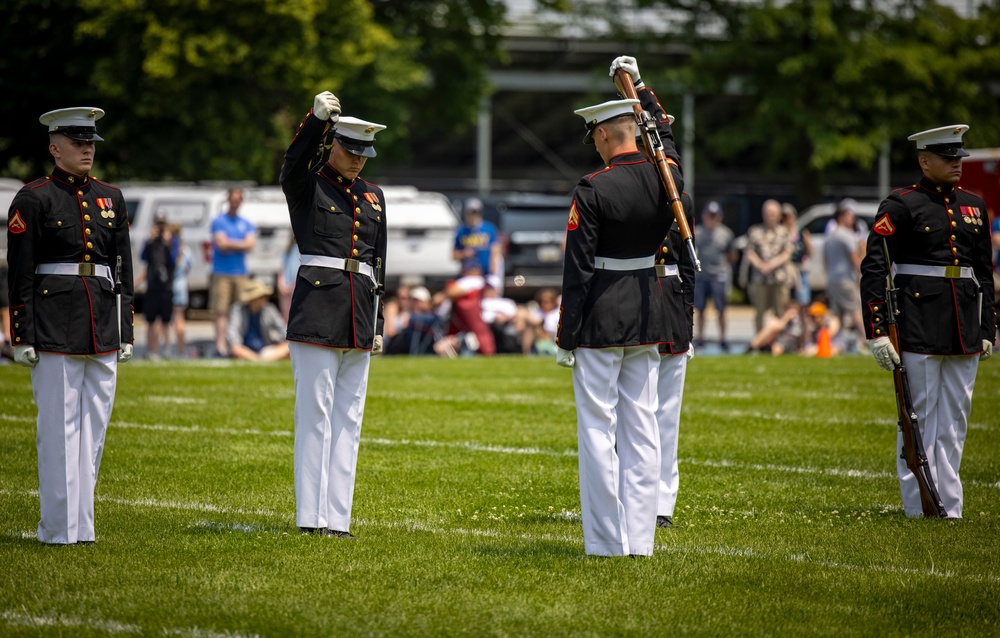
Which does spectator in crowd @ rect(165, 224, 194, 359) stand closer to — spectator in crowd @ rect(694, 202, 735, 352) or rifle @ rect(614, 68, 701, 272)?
spectator in crowd @ rect(694, 202, 735, 352)

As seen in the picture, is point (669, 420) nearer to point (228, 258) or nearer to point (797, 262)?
point (228, 258)

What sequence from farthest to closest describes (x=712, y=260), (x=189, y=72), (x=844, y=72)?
(x=844, y=72) < (x=189, y=72) < (x=712, y=260)

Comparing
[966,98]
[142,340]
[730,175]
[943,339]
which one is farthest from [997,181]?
[730,175]

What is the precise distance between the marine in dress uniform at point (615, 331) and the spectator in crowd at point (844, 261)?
15116 mm

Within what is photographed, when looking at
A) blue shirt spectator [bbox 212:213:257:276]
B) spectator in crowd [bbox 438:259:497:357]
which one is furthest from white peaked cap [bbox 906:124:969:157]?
blue shirt spectator [bbox 212:213:257:276]

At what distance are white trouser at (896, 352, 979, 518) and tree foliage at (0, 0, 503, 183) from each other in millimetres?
22155

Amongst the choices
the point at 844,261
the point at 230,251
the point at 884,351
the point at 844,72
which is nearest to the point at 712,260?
the point at 844,261

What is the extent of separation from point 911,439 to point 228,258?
13.7 metres

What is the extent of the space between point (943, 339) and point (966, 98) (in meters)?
27.5

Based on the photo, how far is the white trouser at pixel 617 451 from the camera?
6.85 m

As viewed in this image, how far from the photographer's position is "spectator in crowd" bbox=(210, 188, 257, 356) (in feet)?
66.0

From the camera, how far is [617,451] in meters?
7.02

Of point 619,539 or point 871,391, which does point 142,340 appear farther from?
point 619,539

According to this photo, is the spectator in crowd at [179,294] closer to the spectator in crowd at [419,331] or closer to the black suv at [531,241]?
the spectator in crowd at [419,331]
